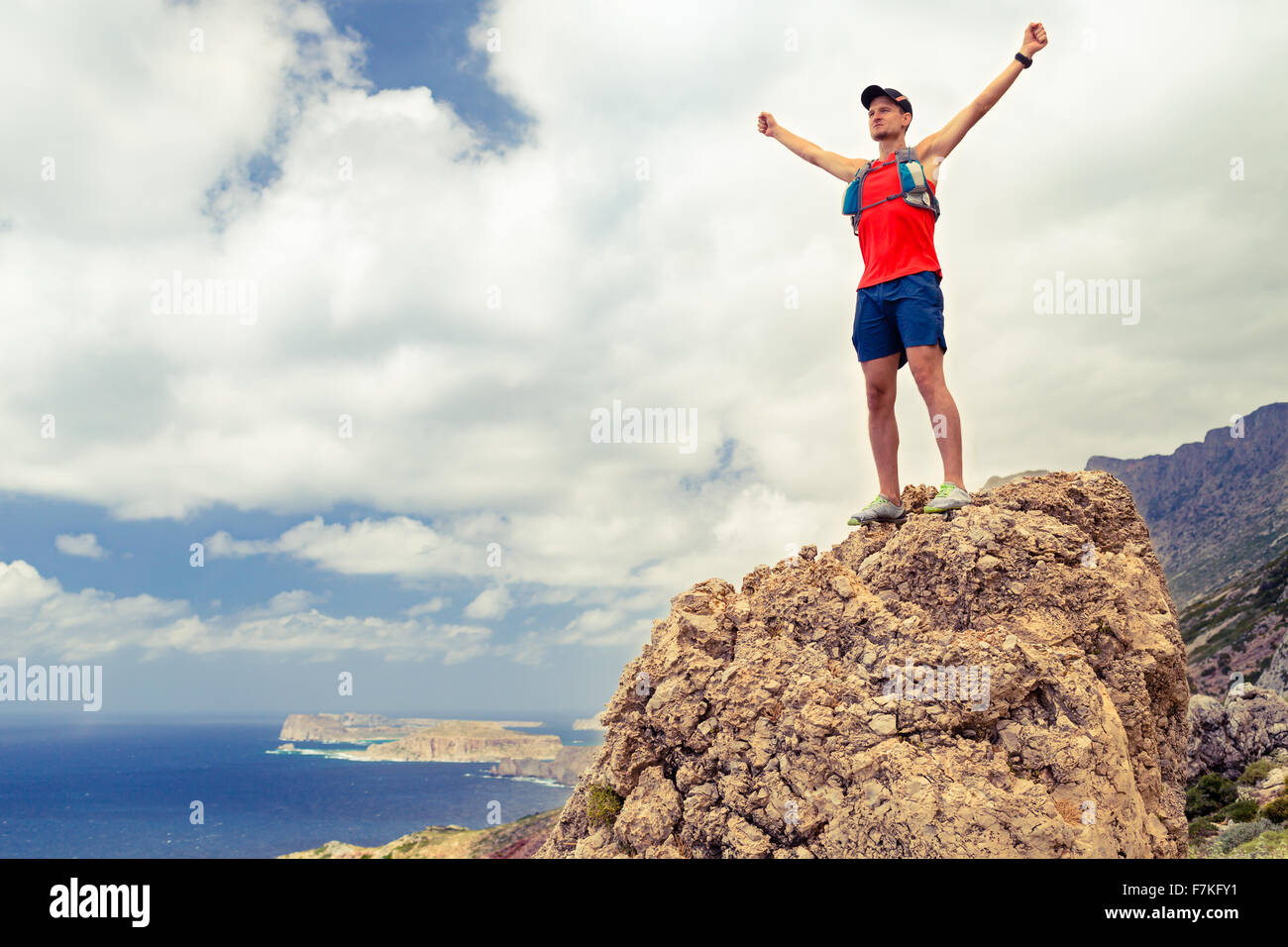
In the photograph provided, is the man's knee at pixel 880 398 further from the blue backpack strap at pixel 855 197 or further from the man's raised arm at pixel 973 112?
the man's raised arm at pixel 973 112

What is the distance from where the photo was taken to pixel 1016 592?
500cm

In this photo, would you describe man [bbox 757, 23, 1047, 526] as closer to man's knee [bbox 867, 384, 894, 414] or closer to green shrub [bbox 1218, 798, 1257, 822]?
→ man's knee [bbox 867, 384, 894, 414]

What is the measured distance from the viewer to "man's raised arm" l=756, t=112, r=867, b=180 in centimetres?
663

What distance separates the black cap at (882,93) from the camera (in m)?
6.34

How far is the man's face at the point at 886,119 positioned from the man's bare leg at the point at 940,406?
191 cm

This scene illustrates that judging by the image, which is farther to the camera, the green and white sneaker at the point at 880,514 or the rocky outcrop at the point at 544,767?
the rocky outcrop at the point at 544,767

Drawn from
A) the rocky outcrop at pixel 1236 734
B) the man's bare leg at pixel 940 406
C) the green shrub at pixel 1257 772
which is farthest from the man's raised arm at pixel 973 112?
the rocky outcrop at pixel 1236 734

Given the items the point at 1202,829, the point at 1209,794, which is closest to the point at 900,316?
the point at 1202,829

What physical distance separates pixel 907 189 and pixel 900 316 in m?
1.00
